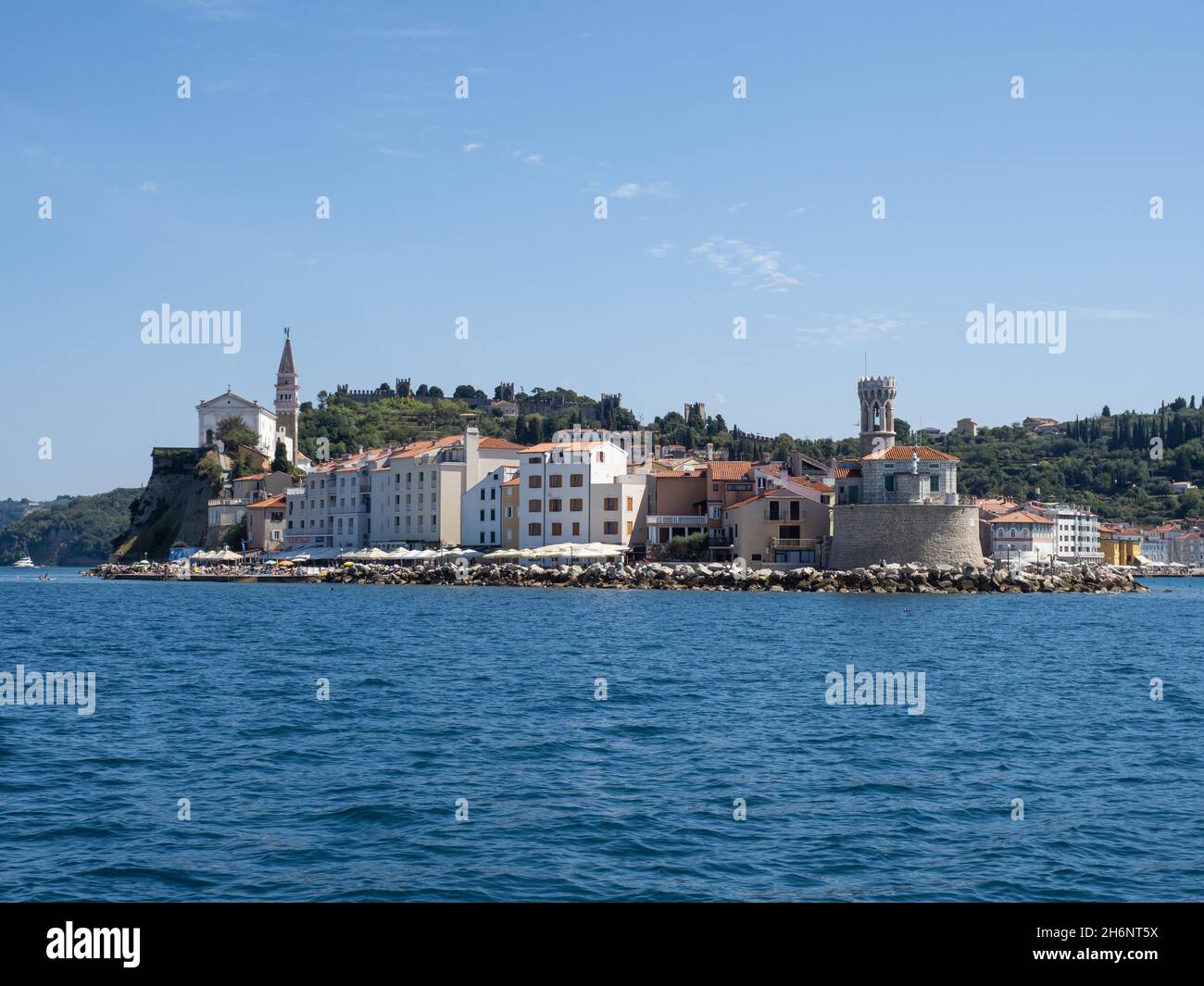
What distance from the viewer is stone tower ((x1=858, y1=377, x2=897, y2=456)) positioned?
2830 inches

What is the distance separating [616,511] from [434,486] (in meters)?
15.2

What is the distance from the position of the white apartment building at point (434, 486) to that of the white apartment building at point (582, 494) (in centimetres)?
525

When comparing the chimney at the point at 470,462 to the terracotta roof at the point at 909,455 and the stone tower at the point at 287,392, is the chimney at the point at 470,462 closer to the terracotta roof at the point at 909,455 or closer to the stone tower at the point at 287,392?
the terracotta roof at the point at 909,455

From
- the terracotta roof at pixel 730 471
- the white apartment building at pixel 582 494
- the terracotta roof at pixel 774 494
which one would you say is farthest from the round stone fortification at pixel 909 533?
the white apartment building at pixel 582 494

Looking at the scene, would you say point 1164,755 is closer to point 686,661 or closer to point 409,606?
point 686,661

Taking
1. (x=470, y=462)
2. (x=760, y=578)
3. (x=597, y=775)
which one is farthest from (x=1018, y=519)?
(x=597, y=775)

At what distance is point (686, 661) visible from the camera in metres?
30.9

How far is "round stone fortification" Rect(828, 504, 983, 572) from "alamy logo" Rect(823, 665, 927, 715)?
37957 mm

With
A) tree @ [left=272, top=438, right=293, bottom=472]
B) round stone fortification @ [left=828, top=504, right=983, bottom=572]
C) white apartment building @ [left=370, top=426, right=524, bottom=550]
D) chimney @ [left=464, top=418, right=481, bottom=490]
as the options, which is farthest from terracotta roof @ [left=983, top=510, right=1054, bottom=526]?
tree @ [left=272, top=438, right=293, bottom=472]

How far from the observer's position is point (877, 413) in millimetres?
72375

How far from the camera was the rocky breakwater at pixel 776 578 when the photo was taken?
6444 cm

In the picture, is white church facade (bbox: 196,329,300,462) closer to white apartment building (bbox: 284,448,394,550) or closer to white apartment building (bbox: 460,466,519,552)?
white apartment building (bbox: 284,448,394,550)

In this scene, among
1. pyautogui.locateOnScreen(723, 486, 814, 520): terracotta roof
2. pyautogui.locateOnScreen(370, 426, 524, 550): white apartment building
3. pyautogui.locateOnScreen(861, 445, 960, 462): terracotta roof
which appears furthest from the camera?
pyautogui.locateOnScreen(370, 426, 524, 550): white apartment building
